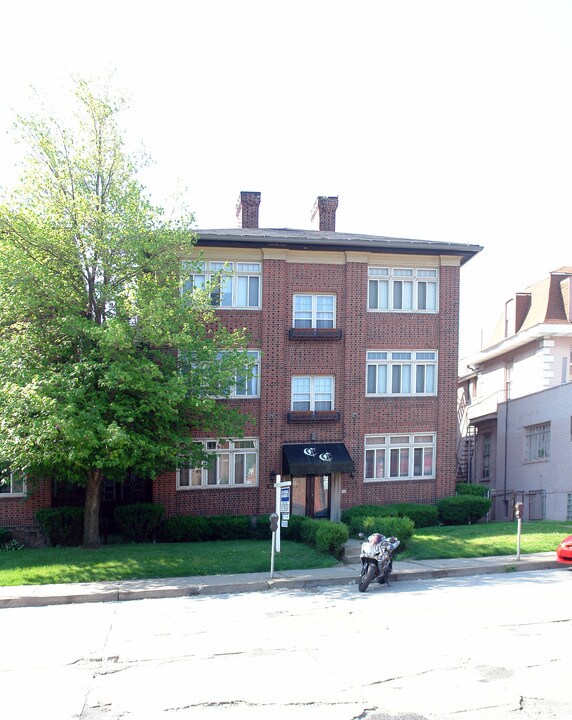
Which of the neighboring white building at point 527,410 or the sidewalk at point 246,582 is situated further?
the neighboring white building at point 527,410

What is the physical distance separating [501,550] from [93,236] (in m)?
12.6

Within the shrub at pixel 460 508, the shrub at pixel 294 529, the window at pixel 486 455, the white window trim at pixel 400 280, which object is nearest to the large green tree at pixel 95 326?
the shrub at pixel 294 529

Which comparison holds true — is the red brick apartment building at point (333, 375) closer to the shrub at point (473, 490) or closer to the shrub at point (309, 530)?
the shrub at point (473, 490)

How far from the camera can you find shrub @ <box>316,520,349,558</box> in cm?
1820

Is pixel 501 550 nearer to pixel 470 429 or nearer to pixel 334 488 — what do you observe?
pixel 334 488

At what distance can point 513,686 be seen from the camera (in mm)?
8086

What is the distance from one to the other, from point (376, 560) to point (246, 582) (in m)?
2.82

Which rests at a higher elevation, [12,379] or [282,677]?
[12,379]

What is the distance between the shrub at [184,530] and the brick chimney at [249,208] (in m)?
11.2

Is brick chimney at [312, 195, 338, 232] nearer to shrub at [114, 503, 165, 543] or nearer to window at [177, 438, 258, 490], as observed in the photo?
window at [177, 438, 258, 490]

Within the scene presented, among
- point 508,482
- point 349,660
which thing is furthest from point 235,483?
point 349,660

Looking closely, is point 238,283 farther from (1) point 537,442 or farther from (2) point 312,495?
(1) point 537,442

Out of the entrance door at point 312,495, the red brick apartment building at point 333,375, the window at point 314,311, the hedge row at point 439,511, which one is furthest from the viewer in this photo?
the window at point 314,311

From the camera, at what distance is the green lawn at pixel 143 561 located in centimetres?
1669
